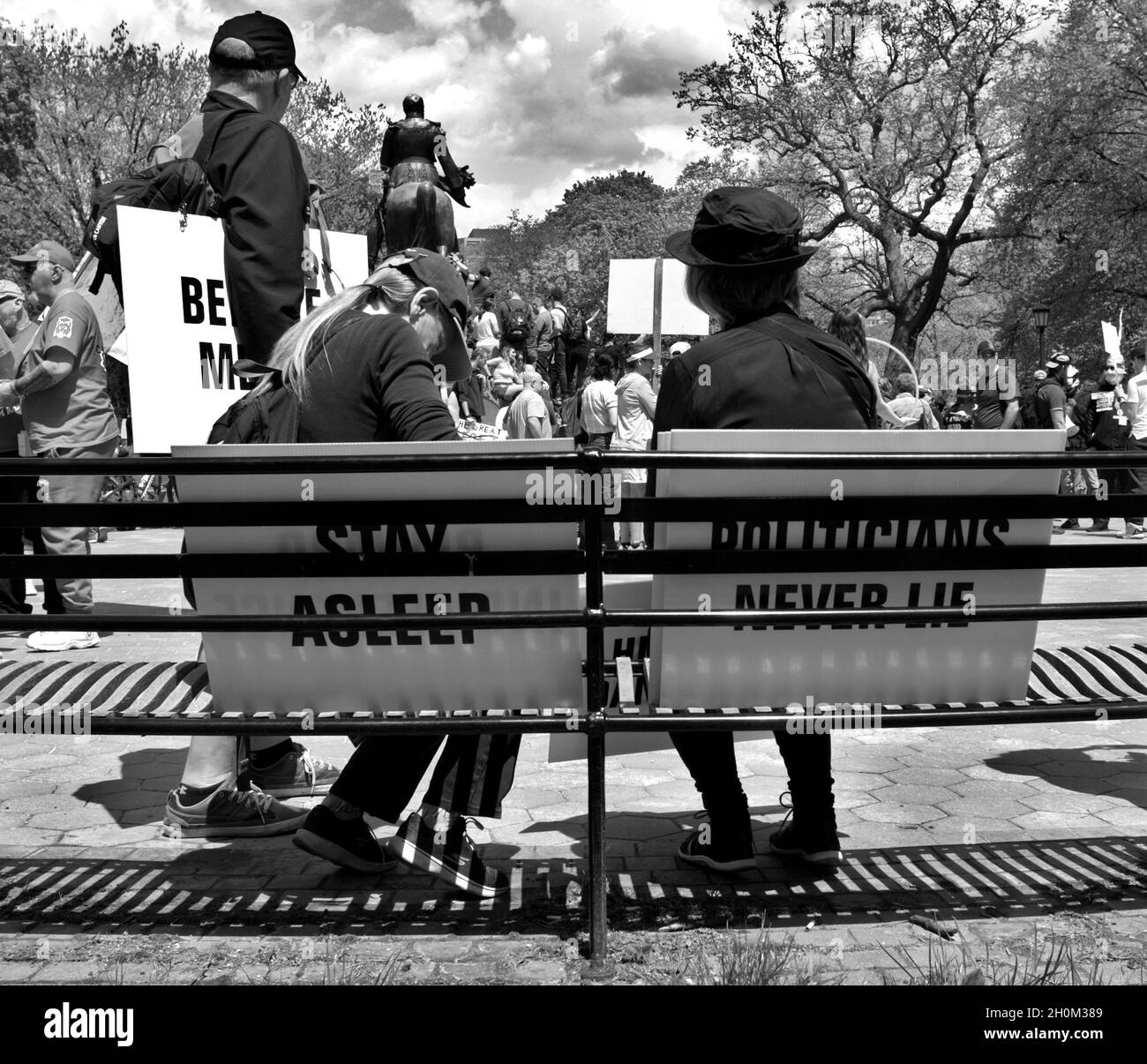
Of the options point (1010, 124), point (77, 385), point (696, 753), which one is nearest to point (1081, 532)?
point (77, 385)

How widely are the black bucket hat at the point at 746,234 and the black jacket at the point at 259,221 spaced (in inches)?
53.1

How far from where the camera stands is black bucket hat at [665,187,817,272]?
11.5ft

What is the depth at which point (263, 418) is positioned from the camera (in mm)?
3350

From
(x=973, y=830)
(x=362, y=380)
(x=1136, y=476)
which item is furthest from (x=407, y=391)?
(x=1136, y=476)

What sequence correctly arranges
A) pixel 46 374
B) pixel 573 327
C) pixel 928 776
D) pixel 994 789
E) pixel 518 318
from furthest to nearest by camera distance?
pixel 573 327 < pixel 518 318 < pixel 46 374 < pixel 928 776 < pixel 994 789

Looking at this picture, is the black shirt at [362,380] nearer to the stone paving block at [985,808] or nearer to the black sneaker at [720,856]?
the black sneaker at [720,856]

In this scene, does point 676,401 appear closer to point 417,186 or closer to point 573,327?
point 417,186

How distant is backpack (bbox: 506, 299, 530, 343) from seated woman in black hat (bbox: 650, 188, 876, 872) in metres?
14.9

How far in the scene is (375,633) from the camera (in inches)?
118

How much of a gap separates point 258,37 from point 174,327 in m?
1.06

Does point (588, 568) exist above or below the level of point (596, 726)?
above
